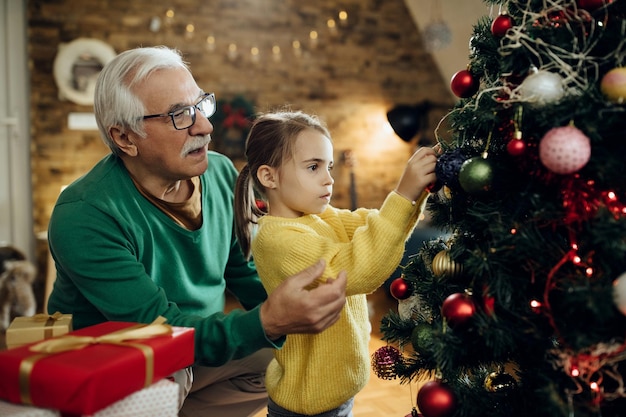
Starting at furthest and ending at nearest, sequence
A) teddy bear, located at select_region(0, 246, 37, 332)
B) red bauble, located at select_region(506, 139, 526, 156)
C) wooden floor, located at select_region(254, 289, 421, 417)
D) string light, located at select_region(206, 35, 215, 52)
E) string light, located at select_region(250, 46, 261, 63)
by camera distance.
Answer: string light, located at select_region(250, 46, 261, 63) < string light, located at select_region(206, 35, 215, 52) < teddy bear, located at select_region(0, 246, 37, 332) < wooden floor, located at select_region(254, 289, 421, 417) < red bauble, located at select_region(506, 139, 526, 156)

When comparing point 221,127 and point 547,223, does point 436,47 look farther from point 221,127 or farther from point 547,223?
point 547,223

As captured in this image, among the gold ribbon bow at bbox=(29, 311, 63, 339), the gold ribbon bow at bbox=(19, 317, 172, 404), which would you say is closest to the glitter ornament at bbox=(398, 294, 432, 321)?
the gold ribbon bow at bbox=(19, 317, 172, 404)

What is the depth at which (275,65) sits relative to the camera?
545cm

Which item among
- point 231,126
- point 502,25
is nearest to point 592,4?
point 502,25

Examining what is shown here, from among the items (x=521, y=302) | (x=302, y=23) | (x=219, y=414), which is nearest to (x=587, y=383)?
(x=521, y=302)

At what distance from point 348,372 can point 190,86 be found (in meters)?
0.91

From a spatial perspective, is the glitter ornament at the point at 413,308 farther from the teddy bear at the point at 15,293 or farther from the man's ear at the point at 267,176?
the teddy bear at the point at 15,293

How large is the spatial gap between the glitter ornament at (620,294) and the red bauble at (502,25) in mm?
→ 488

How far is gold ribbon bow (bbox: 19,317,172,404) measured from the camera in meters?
0.91

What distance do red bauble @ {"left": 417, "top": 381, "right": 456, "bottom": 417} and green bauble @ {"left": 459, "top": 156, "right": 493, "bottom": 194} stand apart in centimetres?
38

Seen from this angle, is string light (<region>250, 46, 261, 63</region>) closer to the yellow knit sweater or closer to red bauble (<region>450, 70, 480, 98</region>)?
the yellow knit sweater

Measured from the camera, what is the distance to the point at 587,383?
0.95 meters

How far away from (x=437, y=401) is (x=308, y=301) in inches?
12.2

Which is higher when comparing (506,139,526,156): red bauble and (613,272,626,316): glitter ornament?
(506,139,526,156): red bauble
